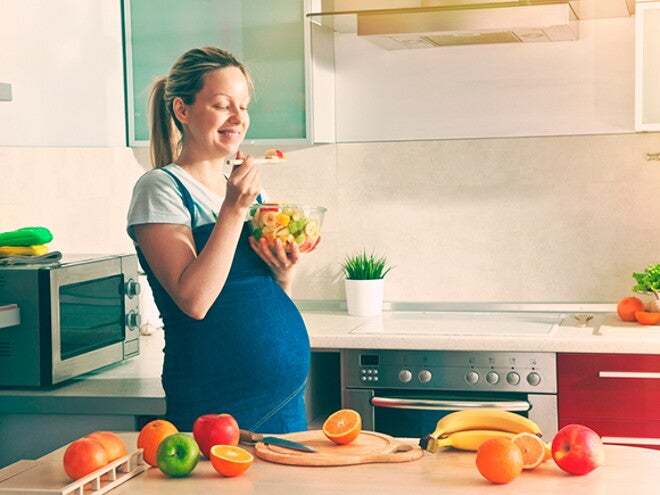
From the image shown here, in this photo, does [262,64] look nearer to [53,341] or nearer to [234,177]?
[53,341]

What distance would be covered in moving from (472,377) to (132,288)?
996 mm

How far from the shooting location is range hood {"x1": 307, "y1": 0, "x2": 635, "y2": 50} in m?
3.10

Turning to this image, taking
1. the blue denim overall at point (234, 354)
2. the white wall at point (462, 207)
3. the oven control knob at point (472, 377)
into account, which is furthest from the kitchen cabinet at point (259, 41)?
the blue denim overall at point (234, 354)

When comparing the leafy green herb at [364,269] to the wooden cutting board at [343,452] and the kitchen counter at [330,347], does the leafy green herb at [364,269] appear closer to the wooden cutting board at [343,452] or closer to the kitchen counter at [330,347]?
the kitchen counter at [330,347]

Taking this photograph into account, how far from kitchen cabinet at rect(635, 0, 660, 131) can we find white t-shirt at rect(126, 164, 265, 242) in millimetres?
1561

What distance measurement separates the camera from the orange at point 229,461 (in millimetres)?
1597

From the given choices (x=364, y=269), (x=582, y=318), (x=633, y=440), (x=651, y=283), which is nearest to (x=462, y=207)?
(x=364, y=269)

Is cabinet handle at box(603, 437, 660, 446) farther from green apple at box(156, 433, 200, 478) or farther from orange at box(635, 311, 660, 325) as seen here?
green apple at box(156, 433, 200, 478)

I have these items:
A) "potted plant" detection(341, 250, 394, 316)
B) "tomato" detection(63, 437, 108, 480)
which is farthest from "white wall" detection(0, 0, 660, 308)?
"tomato" detection(63, 437, 108, 480)

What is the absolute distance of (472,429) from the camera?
1782 mm

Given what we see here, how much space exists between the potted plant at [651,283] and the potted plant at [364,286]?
2.71 ft

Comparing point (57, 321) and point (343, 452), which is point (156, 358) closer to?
point (57, 321)

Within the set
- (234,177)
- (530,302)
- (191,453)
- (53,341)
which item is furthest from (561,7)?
(191,453)

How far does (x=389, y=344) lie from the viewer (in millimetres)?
3113
